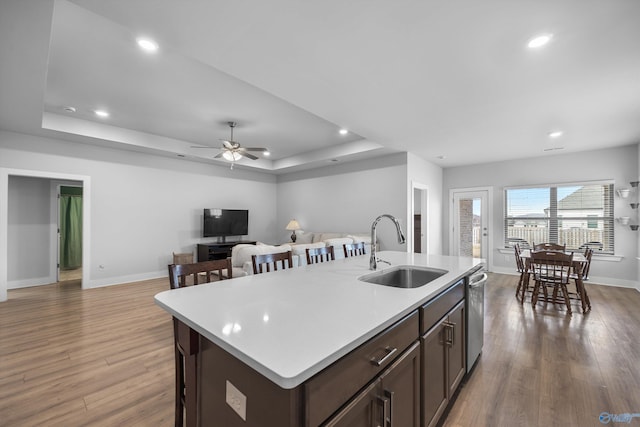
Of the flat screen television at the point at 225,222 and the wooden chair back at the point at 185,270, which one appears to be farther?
the flat screen television at the point at 225,222

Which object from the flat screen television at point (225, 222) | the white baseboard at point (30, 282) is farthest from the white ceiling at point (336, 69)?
the white baseboard at point (30, 282)

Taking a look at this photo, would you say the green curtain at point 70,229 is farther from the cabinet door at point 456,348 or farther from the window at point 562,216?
the window at point 562,216

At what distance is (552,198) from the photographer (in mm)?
5781

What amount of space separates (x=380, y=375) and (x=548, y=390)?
1.88 metres

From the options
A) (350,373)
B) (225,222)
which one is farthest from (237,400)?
(225,222)

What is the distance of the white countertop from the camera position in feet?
2.59

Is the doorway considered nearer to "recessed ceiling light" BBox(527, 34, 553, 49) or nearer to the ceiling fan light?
the ceiling fan light

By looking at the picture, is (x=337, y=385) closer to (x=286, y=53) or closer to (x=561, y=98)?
(x=286, y=53)

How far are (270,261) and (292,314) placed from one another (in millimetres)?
1198

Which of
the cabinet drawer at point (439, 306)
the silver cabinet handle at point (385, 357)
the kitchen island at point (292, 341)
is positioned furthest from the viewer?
the cabinet drawer at point (439, 306)

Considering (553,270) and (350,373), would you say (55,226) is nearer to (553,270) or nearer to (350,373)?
(350,373)

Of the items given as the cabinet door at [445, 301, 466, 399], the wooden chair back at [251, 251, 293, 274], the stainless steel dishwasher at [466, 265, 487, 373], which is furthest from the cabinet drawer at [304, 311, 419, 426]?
the wooden chair back at [251, 251, 293, 274]

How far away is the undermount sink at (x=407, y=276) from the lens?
207cm

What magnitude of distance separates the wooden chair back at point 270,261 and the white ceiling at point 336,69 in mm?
1625
